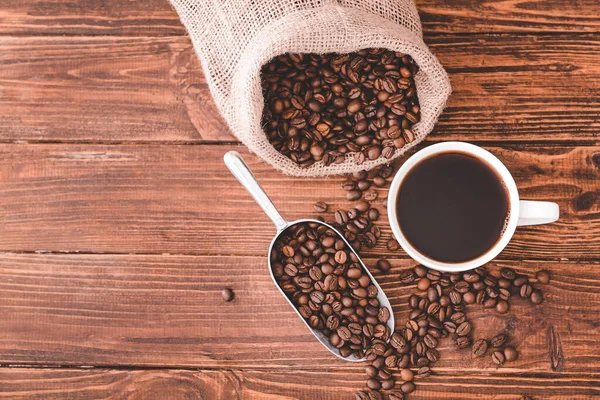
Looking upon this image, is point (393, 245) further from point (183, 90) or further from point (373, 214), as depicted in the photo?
point (183, 90)

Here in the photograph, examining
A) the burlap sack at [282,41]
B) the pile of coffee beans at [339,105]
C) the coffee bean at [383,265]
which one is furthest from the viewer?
the coffee bean at [383,265]

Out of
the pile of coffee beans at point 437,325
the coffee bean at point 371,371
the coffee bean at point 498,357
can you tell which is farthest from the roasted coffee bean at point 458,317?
the coffee bean at point 371,371

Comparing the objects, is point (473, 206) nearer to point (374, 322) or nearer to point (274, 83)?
point (374, 322)

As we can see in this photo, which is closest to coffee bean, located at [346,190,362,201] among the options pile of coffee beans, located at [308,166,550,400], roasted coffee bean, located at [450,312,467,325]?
pile of coffee beans, located at [308,166,550,400]

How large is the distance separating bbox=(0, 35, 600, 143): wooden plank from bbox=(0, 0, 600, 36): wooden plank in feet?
0.08

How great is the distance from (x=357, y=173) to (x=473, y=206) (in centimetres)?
27

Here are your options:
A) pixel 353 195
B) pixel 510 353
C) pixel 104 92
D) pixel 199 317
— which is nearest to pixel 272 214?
pixel 353 195

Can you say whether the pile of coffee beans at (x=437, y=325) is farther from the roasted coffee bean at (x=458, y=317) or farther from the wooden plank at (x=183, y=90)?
the wooden plank at (x=183, y=90)

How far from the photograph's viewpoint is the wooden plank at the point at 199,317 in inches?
51.0

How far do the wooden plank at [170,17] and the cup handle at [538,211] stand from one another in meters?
0.47

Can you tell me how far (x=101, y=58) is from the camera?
4.47 ft

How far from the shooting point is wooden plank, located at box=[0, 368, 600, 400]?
4.24 ft

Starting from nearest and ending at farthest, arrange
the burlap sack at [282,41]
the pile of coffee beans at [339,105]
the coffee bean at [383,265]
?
the burlap sack at [282,41], the pile of coffee beans at [339,105], the coffee bean at [383,265]

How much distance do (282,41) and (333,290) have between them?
1.78ft
